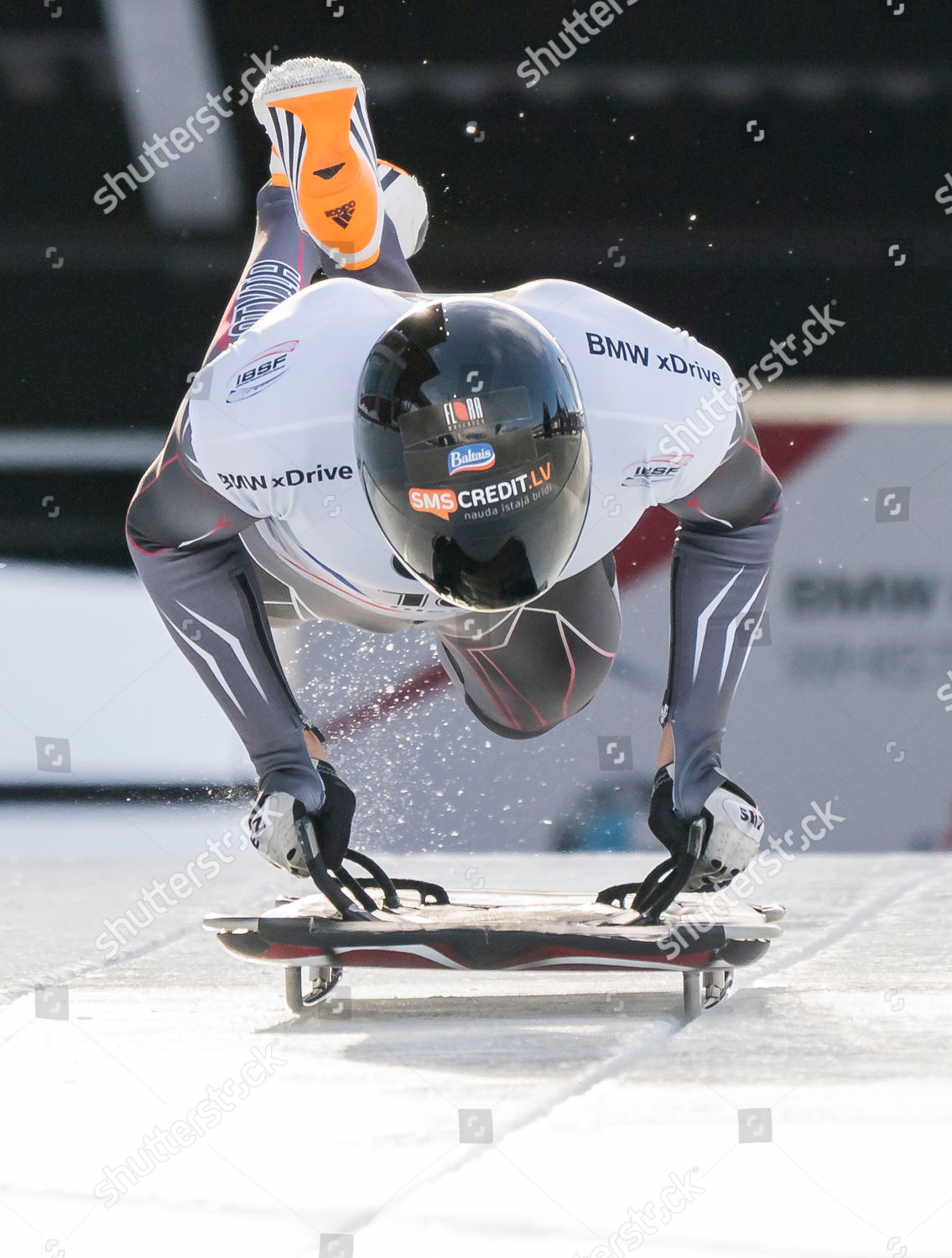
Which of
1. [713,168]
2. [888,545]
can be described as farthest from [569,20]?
[888,545]

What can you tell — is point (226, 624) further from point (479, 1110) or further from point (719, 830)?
point (479, 1110)

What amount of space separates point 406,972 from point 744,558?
3.75 feet

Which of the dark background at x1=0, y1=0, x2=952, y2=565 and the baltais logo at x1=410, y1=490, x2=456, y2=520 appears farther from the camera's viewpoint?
the dark background at x1=0, y1=0, x2=952, y2=565

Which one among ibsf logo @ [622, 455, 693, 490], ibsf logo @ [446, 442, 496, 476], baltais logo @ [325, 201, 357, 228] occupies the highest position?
baltais logo @ [325, 201, 357, 228]

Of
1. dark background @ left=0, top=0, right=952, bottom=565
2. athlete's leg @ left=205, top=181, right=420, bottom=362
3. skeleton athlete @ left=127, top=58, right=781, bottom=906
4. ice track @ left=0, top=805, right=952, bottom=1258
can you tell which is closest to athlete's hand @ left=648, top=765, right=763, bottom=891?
skeleton athlete @ left=127, top=58, right=781, bottom=906

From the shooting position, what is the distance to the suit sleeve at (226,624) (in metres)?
2.60

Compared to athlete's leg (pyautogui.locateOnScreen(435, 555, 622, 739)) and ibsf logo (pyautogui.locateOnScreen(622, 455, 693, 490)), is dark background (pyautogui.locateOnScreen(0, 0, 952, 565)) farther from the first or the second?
ibsf logo (pyautogui.locateOnScreen(622, 455, 693, 490))

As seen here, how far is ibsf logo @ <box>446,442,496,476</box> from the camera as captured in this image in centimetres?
203

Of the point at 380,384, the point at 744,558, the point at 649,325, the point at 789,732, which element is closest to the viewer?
the point at 380,384

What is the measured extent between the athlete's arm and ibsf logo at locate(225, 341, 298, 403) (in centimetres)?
79

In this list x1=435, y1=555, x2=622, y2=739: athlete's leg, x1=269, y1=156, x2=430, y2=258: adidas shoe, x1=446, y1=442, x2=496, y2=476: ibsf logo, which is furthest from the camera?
x1=269, y1=156, x2=430, y2=258: adidas shoe

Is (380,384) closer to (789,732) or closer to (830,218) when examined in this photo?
(789,732)

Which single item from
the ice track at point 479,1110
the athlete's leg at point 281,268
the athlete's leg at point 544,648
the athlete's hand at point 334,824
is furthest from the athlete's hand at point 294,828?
the athlete's leg at point 281,268

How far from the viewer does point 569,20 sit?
6.47 meters
